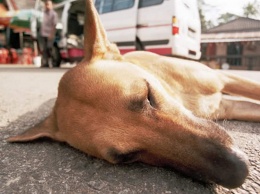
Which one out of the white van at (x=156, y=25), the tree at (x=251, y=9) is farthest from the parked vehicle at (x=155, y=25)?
the tree at (x=251, y=9)

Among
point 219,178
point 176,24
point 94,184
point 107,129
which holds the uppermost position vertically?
point 176,24

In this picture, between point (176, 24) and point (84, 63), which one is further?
point (176, 24)

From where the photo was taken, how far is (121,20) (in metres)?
9.00

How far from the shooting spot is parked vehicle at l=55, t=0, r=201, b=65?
7.89 m

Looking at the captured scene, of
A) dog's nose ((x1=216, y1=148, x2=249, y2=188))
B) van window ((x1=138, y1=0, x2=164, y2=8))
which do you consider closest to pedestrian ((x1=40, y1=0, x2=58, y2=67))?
van window ((x1=138, y1=0, x2=164, y2=8))

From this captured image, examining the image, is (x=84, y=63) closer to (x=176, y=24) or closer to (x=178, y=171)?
(x=178, y=171)

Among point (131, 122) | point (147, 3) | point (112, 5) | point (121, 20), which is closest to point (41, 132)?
point (131, 122)

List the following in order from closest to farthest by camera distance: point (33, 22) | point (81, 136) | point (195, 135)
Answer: point (195, 135), point (81, 136), point (33, 22)

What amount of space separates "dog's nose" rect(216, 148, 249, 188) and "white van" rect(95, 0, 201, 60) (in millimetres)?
6848

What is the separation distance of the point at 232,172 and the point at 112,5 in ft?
29.1

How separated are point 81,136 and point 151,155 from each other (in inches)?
17.2

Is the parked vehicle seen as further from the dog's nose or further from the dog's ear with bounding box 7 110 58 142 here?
the dog's nose

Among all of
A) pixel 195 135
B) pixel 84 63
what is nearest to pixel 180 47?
pixel 84 63

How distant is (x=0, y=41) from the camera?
2106 cm
